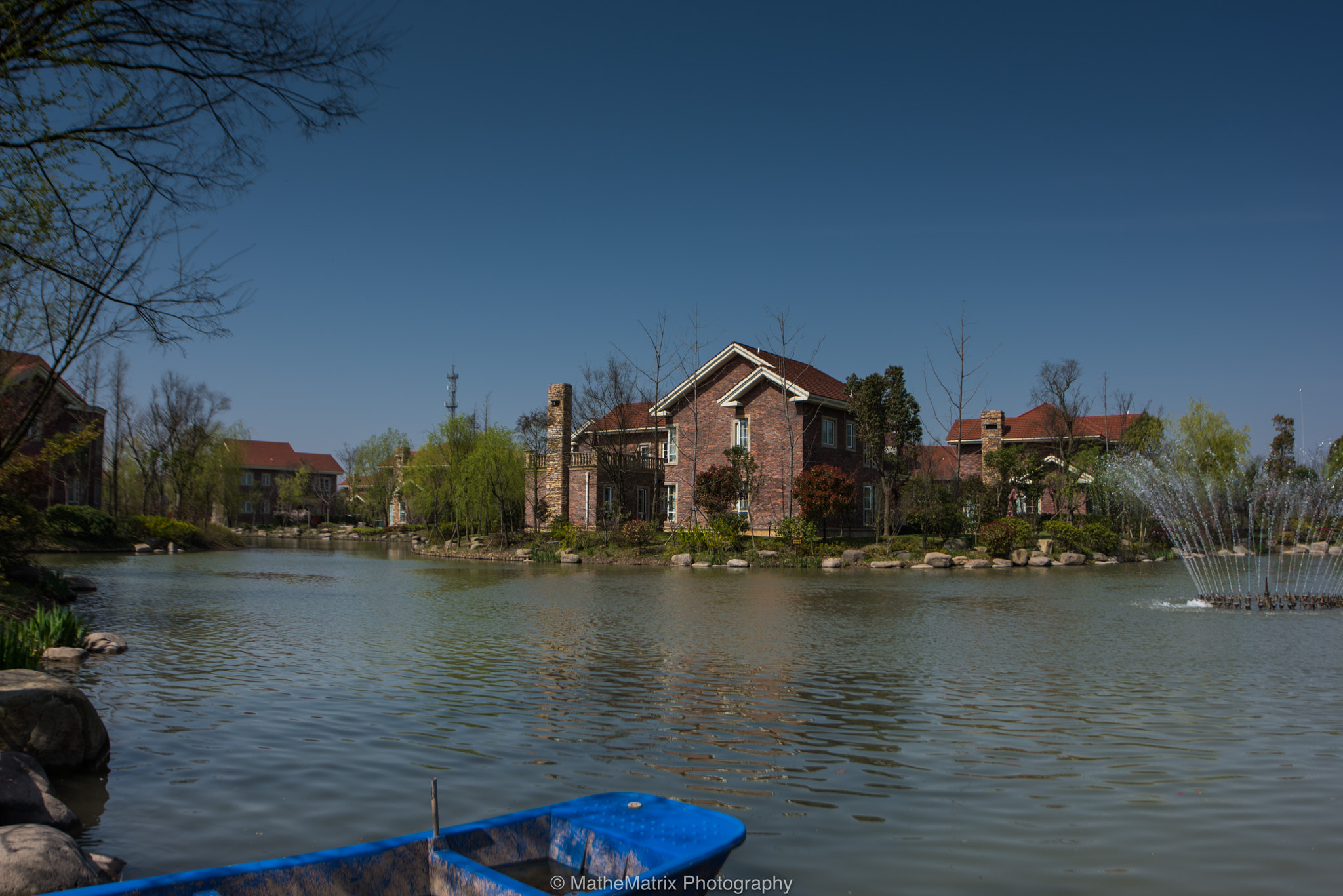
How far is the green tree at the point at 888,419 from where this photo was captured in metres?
35.9

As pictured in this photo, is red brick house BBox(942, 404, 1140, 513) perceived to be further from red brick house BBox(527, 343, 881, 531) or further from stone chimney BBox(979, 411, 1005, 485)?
red brick house BBox(527, 343, 881, 531)

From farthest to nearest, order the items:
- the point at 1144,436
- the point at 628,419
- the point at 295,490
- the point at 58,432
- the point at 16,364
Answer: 1. the point at 295,490
2. the point at 628,419
3. the point at 1144,436
4. the point at 58,432
5. the point at 16,364

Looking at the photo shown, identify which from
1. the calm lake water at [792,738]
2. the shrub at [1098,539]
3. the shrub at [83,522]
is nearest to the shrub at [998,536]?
the shrub at [1098,539]

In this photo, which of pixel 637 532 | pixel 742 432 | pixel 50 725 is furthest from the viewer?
pixel 742 432

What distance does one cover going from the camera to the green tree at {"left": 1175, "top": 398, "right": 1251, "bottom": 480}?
146 feet

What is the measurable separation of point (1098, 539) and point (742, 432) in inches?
623

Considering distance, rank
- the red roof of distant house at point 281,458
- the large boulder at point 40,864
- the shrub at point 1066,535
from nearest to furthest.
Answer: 1. the large boulder at point 40,864
2. the shrub at point 1066,535
3. the red roof of distant house at point 281,458

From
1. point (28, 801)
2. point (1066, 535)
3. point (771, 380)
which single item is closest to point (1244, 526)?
point (1066, 535)

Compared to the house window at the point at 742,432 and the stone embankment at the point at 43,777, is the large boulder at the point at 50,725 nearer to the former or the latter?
the stone embankment at the point at 43,777

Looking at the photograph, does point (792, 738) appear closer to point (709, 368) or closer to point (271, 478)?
point (709, 368)

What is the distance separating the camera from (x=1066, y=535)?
117ft

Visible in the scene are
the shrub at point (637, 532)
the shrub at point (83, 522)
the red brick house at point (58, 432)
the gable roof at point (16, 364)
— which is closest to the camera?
the gable roof at point (16, 364)

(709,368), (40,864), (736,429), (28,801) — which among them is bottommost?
(28,801)

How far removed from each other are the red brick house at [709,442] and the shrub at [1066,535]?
297 inches
